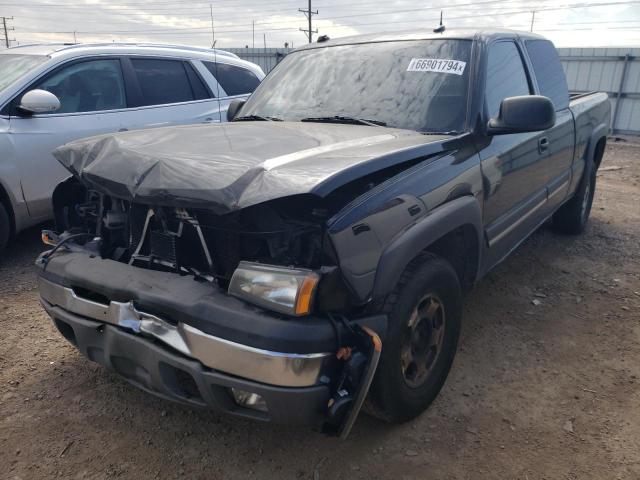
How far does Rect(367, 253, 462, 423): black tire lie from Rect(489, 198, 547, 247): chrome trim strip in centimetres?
69

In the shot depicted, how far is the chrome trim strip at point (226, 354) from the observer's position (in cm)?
188

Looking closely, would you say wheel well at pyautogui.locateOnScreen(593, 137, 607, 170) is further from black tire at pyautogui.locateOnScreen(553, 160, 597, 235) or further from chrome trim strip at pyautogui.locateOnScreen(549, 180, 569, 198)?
chrome trim strip at pyautogui.locateOnScreen(549, 180, 569, 198)

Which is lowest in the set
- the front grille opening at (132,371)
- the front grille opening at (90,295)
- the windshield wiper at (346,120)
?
the front grille opening at (132,371)

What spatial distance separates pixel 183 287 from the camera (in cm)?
209

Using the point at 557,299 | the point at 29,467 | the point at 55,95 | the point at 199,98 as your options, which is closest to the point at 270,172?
the point at 29,467

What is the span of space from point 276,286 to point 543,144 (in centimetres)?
A: 265

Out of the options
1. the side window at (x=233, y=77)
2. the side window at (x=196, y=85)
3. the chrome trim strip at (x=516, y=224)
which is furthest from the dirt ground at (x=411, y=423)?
the side window at (x=233, y=77)

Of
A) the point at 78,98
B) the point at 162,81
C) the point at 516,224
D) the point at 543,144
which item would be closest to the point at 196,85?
the point at 162,81

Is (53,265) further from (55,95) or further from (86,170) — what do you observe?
(55,95)

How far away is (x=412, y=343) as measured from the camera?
2453mm

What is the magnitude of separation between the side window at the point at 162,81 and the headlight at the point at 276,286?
12.7 feet

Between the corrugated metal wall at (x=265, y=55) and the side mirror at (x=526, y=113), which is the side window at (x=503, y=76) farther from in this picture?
→ the corrugated metal wall at (x=265, y=55)

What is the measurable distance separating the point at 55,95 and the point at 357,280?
394 cm

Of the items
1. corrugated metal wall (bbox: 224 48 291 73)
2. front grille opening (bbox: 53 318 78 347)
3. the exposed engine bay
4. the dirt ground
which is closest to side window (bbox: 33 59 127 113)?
the dirt ground
